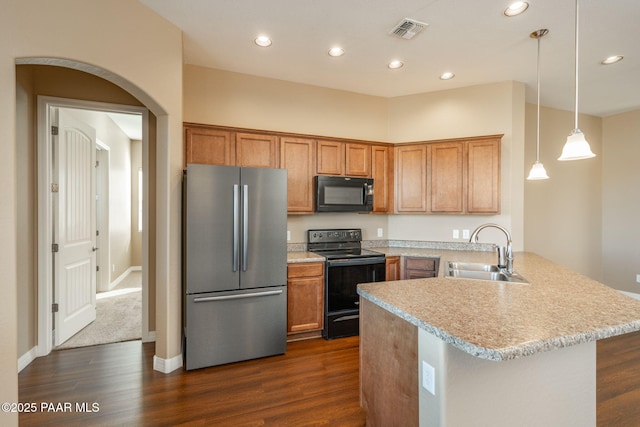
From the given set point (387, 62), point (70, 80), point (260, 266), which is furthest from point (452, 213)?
point (70, 80)

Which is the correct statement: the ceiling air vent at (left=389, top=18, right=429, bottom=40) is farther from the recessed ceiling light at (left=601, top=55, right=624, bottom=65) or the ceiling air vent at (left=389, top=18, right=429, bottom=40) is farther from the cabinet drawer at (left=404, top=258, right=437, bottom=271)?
the cabinet drawer at (left=404, top=258, right=437, bottom=271)

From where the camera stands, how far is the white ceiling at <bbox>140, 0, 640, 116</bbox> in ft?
8.07

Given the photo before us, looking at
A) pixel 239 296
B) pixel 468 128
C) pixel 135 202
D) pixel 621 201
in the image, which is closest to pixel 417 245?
pixel 468 128

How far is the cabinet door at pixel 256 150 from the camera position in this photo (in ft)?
11.2

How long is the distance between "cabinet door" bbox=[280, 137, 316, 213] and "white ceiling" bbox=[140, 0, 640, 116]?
874mm

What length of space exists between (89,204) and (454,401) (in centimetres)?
432

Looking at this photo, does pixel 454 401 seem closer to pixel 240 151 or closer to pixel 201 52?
pixel 240 151

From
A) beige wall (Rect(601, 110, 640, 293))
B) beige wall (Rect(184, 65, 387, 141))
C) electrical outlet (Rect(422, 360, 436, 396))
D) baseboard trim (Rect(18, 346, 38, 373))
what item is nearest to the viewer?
electrical outlet (Rect(422, 360, 436, 396))

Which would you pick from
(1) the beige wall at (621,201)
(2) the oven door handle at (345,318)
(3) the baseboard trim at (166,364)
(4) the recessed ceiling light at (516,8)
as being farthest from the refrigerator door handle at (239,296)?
(1) the beige wall at (621,201)

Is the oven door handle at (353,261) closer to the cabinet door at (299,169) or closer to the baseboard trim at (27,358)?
the cabinet door at (299,169)

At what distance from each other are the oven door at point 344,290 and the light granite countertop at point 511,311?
56.0 inches

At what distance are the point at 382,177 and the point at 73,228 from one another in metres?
3.71

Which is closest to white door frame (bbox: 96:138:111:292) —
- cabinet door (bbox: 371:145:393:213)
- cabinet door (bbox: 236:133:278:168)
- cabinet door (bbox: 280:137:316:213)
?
cabinet door (bbox: 236:133:278:168)

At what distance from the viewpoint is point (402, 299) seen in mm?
1605
